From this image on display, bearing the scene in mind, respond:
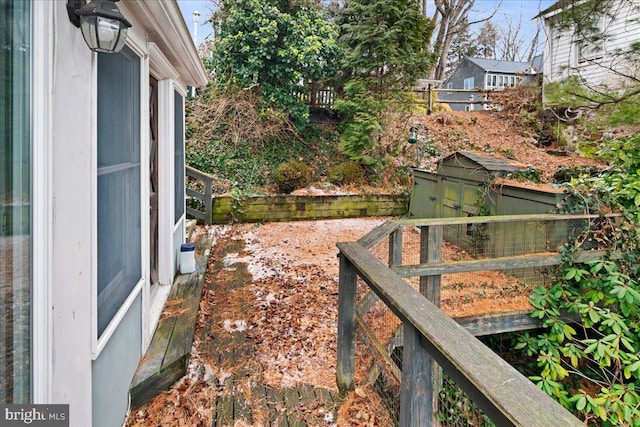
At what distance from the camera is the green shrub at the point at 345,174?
28.2 ft

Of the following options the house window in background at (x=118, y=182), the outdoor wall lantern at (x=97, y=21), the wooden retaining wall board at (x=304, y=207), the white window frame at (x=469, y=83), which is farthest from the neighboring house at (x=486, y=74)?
the outdoor wall lantern at (x=97, y=21)

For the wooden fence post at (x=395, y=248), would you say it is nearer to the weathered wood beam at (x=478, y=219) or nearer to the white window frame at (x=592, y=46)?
the weathered wood beam at (x=478, y=219)

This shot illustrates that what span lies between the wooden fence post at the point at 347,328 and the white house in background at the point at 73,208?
4.08ft

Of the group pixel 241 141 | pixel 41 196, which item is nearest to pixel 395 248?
pixel 41 196

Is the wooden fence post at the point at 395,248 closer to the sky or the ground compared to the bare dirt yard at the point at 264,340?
closer to the sky

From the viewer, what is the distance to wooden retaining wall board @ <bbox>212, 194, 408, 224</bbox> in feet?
23.4

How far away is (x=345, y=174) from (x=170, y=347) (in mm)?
6667

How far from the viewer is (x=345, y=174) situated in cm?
862

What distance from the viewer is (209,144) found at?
27.8ft

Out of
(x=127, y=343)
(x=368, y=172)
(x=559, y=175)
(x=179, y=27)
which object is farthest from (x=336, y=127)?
(x=127, y=343)

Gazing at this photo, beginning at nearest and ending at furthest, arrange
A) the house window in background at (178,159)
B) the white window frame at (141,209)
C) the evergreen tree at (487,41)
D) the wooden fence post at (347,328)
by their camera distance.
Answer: the white window frame at (141,209)
the wooden fence post at (347,328)
the house window in background at (178,159)
the evergreen tree at (487,41)

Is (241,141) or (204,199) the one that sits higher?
(241,141)

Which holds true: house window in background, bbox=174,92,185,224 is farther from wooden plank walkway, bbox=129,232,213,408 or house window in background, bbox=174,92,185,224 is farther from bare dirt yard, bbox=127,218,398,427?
wooden plank walkway, bbox=129,232,213,408

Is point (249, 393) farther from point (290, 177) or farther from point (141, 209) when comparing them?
point (290, 177)
